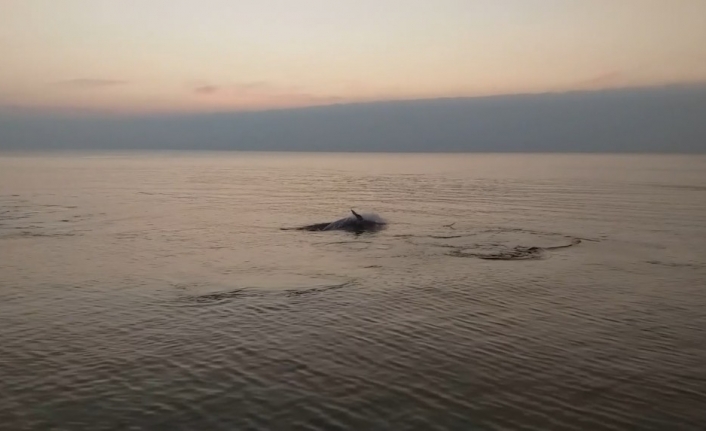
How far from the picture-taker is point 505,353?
513 inches

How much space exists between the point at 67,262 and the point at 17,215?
1805cm

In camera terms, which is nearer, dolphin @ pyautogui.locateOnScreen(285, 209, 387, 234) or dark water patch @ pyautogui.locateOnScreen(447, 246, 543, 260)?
dark water patch @ pyautogui.locateOnScreen(447, 246, 543, 260)

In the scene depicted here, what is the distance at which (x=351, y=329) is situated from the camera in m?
14.7

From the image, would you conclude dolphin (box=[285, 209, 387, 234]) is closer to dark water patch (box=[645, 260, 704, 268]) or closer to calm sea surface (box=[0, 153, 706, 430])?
calm sea surface (box=[0, 153, 706, 430])

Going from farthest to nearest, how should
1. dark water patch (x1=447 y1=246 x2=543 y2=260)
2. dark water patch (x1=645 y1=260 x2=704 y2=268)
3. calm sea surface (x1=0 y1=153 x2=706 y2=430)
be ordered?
dark water patch (x1=447 y1=246 x2=543 y2=260)
dark water patch (x1=645 y1=260 x2=704 y2=268)
calm sea surface (x1=0 y1=153 x2=706 y2=430)

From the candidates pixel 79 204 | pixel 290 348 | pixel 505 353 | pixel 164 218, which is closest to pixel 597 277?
pixel 505 353

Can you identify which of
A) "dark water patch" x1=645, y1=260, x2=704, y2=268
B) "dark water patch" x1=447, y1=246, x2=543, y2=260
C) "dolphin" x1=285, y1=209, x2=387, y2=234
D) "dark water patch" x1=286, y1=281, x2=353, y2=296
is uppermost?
"dolphin" x1=285, y1=209, x2=387, y2=234

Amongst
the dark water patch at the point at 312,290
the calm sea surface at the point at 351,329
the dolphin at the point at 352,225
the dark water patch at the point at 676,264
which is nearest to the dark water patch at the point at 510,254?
the calm sea surface at the point at 351,329

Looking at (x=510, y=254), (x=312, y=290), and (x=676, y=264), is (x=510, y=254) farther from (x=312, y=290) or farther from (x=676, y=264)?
(x=312, y=290)

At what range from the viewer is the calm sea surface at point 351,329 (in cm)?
1016

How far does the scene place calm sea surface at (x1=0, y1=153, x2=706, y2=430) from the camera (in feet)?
33.3

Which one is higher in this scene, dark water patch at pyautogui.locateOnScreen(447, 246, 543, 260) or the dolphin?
the dolphin

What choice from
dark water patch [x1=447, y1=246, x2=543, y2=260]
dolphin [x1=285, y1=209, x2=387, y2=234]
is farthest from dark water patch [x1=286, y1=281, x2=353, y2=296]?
dolphin [x1=285, y1=209, x2=387, y2=234]

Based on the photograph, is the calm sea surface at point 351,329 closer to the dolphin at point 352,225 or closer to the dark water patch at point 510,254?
the dark water patch at point 510,254
